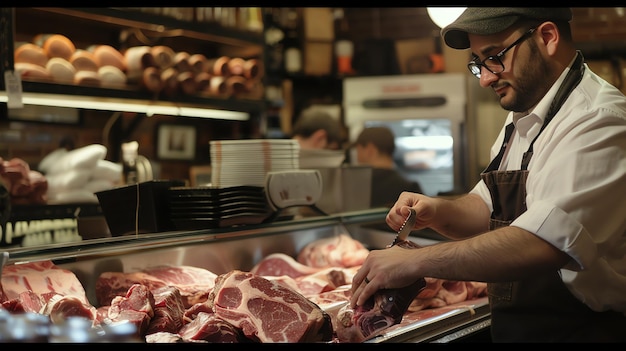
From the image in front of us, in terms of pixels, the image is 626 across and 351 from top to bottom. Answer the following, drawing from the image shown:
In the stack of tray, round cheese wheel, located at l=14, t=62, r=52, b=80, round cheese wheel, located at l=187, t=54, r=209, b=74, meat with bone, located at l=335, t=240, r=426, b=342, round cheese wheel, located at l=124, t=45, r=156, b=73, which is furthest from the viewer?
round cheese wheel, located at l=187, t=54, r=209, b=74

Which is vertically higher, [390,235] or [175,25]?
[175,25]

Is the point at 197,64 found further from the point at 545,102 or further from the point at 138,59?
the point at 545,102

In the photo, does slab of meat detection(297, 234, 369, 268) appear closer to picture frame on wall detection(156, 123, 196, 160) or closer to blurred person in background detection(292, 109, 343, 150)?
blurred person in background detection(292, 109, 343, 150)

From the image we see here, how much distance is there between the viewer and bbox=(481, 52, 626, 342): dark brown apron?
2061mm

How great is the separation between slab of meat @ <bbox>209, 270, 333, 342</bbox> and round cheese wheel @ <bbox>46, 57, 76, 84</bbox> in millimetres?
2872

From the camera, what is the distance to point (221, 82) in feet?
18.3

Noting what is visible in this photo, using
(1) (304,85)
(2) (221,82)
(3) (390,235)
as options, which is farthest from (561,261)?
(1) (304,85)

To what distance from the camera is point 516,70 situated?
2.18 m

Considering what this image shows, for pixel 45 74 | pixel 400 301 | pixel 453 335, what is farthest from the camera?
pixel 45 74

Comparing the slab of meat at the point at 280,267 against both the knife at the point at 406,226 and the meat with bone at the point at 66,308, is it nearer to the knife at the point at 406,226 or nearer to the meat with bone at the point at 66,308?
the knife at the point at 406,226

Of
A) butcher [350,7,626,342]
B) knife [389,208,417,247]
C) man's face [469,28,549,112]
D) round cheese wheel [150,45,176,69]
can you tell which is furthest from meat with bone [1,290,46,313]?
round cheese wheel [150,45,176,69]

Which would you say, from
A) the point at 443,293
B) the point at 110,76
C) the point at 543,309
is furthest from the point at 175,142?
the point at 543,309
